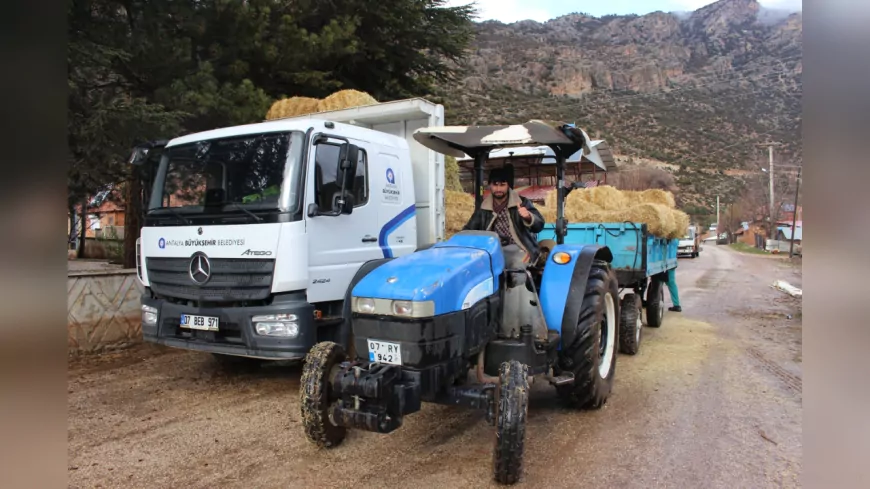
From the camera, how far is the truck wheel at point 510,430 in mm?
3240

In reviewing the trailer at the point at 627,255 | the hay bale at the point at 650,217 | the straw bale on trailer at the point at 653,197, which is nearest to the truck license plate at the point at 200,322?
the trailer at the point at 627,255

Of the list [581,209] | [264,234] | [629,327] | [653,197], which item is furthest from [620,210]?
[264,234]

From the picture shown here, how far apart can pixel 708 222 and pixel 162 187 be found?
2251 inches

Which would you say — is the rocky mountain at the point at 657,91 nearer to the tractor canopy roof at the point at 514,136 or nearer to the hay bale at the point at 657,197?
the hay bale at the point at 657,197

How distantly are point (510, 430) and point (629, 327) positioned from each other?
4.16 meters

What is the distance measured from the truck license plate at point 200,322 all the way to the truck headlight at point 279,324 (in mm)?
455

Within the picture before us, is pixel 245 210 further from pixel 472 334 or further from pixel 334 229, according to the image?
pixel 472 334

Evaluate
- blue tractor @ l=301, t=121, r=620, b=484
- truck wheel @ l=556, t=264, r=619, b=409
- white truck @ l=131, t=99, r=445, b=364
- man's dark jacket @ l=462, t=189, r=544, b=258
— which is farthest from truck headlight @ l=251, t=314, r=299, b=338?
truck wheel @ l=556, t=264, r=619, b=409

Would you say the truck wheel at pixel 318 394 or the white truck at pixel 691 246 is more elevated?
the truck wheel at pixel 318 394

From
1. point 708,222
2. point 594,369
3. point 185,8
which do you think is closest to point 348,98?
point 185,8

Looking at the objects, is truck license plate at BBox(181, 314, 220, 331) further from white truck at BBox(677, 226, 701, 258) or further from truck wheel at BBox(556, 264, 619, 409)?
white truck at BBox(677, 226, 701, 258)
